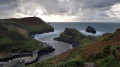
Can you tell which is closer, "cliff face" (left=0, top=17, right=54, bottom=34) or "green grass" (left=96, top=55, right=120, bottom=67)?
"green grass" (left=96, top=55, right=120, bottom=67)

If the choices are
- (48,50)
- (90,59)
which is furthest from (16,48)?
(90,59)

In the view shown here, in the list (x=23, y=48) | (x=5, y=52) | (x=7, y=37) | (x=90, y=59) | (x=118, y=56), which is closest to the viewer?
(x=118, y=56)

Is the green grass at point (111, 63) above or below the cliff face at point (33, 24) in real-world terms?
above

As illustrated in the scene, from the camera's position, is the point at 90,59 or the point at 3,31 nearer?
the point at 90,59

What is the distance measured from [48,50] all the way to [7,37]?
2600 cm

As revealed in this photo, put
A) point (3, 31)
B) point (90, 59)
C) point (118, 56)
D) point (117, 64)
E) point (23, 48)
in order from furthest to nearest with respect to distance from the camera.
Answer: point (3, 31) → point (23, 48) → point (90, 59) → point (118, 56) → point (117, 64)

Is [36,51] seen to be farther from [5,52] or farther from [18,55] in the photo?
[5,52]

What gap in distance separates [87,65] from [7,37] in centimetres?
6975

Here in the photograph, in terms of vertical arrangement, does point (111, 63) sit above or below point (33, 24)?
above

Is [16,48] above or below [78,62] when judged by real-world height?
below

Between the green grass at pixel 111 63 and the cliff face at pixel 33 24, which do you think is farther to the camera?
the cliff face at pixel 33 24

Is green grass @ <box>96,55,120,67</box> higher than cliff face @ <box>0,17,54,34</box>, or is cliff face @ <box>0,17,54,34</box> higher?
green grass @ <box>96,55,120,67</box>

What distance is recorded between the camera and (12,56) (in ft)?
185

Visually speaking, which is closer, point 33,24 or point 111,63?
point 111,63
